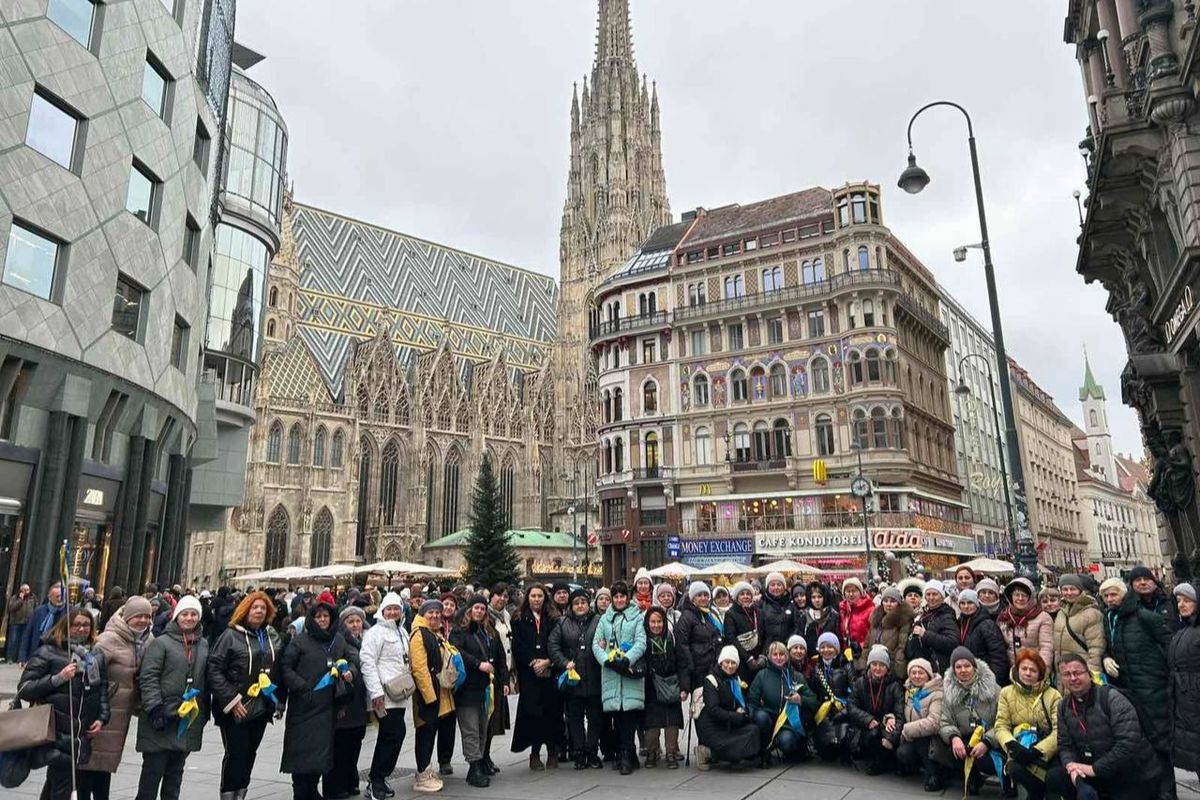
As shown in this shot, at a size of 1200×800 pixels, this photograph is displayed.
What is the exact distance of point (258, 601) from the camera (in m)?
6.96

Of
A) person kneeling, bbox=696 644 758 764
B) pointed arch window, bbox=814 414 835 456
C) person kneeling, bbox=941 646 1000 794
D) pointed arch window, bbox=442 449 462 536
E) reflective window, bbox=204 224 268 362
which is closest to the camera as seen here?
person kneeling, bbox=941 646 1000 794

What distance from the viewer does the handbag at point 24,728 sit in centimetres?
557

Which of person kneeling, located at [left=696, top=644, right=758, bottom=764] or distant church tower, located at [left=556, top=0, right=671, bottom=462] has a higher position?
distant church tower, located at [left=556, top=0, right=671, bottom=462]

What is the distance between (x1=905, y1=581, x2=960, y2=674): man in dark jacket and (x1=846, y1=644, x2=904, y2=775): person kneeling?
13.8 inches

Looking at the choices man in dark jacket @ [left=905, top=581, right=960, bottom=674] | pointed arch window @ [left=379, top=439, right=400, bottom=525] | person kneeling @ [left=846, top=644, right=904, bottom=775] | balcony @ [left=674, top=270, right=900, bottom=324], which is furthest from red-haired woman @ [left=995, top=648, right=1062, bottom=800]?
pointed arch window @ [left=379, top=439, right=400, bottom=525]

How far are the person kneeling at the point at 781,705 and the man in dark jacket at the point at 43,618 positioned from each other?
1247cm

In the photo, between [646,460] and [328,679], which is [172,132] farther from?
[646,460]

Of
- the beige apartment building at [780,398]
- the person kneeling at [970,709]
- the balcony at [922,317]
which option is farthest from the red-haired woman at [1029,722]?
the balcony at [922,317]

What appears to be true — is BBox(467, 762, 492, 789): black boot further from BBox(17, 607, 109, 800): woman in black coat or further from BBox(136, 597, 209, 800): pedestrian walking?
BBox(17, 607, 109, 800): woman in black coat

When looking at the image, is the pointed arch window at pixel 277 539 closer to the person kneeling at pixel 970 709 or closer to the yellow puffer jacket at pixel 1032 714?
the person kneeling at pixel 970 709

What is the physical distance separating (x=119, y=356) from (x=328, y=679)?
18159 mm

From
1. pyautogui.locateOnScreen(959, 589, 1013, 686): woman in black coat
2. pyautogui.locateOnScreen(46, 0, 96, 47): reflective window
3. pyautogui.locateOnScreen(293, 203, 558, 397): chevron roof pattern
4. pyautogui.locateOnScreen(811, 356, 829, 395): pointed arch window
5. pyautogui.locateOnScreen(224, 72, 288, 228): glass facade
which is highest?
pyautogui.locateOnScreen(293, 203, 558, 397): chevron roof pattern

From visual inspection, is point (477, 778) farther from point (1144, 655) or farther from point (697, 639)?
point (1144, 655)

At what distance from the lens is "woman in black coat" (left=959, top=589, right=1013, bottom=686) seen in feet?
25.7
